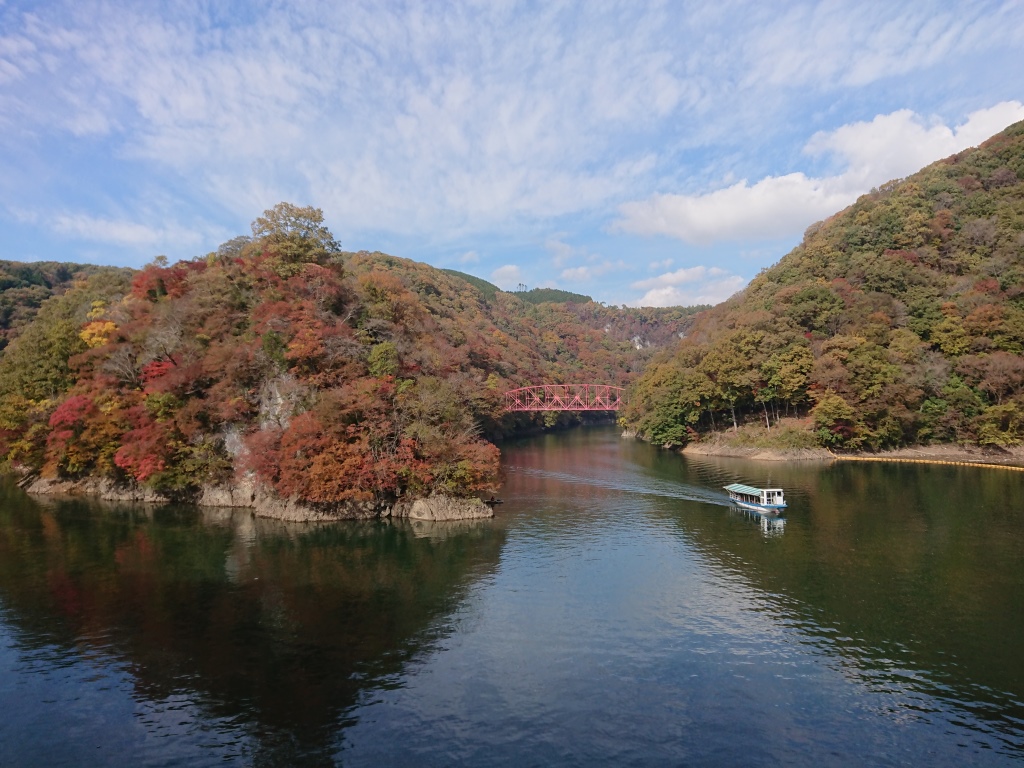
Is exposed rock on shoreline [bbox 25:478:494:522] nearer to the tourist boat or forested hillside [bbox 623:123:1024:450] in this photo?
the tourist boat

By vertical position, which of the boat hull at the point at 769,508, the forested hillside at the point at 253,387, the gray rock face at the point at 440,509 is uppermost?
the forested hillside at the point at 253,387

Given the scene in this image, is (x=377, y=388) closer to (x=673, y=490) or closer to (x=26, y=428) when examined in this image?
(x=673, y=490)

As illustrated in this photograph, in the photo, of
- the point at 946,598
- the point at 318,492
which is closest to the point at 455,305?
the point at 318,492

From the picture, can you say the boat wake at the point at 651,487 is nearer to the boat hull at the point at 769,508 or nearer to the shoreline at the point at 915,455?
the boat hull at the point at 769,508

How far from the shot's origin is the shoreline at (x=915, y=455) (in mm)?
43519

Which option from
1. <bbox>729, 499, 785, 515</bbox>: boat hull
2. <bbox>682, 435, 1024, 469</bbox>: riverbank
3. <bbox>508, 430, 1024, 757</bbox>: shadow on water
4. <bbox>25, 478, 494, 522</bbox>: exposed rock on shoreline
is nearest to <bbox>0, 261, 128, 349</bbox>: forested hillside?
<bbox>25, 478, 494, 522</bbox>: exposed rock on shoreline

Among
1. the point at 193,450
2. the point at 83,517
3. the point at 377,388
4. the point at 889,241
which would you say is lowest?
the point at 83,517

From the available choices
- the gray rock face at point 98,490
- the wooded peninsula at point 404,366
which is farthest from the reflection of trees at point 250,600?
the gray rock face at point 98,490

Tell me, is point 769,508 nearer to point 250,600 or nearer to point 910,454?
point 250,600

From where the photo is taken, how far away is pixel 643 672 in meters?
14.7

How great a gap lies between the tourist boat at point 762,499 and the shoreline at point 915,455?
19.5 m

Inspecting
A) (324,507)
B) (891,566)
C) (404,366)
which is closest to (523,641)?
(891,566)

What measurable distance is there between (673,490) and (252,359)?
28.7 m

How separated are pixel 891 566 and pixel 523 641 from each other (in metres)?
15.5
